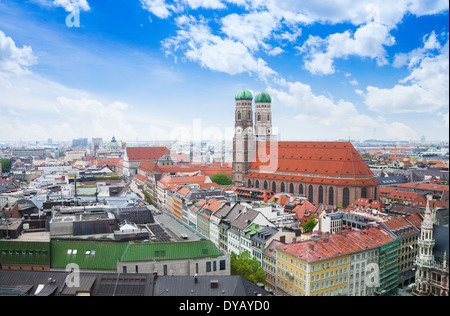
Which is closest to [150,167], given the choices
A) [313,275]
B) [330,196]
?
[330,196]

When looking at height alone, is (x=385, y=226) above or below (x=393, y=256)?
above

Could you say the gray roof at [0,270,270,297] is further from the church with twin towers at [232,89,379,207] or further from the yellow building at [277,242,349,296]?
the church with twin towers at [232,89,379,207]

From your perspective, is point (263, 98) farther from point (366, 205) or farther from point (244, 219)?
point (244, 219)

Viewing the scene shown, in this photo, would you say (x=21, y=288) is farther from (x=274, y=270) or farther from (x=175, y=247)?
(x=274, y=270)

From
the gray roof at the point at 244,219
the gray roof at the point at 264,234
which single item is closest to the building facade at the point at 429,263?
the gray roof at the point at 264,234
